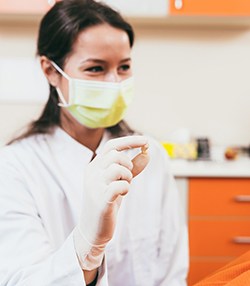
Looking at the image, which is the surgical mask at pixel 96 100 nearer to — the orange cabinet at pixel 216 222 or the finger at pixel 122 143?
the finger at pixel 122 143

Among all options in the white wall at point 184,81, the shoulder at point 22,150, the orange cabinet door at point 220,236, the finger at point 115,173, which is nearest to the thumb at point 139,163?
the finger at point 115,173

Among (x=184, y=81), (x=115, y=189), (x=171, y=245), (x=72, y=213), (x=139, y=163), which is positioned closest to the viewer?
(x=115, y=189)

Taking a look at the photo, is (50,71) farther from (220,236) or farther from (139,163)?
(220,236)

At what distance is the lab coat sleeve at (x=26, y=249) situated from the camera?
30.8 inches

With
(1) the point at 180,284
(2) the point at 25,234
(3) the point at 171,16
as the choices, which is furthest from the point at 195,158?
(2) the point at 25,234

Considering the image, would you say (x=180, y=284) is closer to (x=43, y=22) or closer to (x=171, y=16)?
(x=43, y=22)

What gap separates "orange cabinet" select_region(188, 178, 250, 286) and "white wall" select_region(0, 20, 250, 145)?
0.59 metres

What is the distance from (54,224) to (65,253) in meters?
0.34

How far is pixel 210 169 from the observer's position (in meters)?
2.15

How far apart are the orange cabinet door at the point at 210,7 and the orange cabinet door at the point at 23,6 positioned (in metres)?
0.62

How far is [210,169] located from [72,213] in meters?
1.12

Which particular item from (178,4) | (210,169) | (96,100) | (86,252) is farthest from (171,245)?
(178,4)

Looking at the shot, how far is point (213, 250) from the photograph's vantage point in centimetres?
220

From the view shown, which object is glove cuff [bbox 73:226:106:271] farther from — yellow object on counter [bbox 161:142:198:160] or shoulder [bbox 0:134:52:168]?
yellow object on counter [bbox 161:142:198:160]
